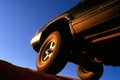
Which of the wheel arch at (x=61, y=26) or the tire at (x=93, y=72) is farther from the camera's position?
the tire at (x=93, y=72)

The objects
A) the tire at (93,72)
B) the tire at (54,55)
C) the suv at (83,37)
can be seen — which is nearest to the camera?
the suv at (83,37)

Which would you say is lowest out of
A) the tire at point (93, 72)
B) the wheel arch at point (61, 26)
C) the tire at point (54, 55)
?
the tire at point (93, 72)

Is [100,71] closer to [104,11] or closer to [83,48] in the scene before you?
[83,48]

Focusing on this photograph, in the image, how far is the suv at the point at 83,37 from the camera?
4.54 metres

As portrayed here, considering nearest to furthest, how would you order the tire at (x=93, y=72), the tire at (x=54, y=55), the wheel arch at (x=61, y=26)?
1. the tire at (x=54, y=55)
2. the wheel arch at (x=61, y=26)
3. the tire at (x=93, y=72)

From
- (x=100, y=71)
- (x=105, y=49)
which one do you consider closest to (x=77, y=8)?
(x=105, y=49)

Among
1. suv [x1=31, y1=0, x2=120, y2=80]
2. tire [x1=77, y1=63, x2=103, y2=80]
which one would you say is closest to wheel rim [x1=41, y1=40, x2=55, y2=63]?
suv [x1=31, y1=0, x2=120, y2=80]

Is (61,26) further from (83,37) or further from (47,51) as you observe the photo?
(83,37)

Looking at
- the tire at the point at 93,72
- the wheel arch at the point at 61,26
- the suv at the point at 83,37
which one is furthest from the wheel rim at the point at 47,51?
the tire at the point at 93,72

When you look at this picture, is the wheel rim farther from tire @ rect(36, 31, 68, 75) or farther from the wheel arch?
the wheel arch

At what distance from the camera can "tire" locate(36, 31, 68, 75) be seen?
525 centimetres

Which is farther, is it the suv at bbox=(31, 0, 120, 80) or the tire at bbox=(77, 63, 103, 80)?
the tire at bbox=(77, 63, 103, 80)

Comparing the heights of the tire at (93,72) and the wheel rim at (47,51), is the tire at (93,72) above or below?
below

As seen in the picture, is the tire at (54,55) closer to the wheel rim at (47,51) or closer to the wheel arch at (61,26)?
the wheel rim at (47,51)
